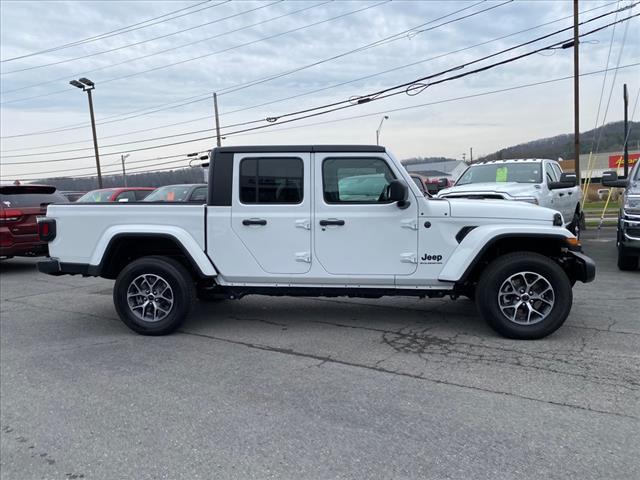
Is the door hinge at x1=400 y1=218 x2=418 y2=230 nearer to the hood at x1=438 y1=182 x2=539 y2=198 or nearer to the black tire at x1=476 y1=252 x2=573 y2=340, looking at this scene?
the black tire at x1=476 y1=252 x2=573 y2=340

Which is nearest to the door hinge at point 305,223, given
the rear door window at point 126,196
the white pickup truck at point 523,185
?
the white pickup truck at point 523,185

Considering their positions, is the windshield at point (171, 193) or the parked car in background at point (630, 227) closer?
the parked car in background at point (630, 227)

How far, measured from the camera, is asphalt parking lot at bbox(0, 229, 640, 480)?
3.04 meters

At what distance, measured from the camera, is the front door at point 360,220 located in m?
5.28

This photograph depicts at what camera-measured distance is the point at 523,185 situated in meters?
10.0

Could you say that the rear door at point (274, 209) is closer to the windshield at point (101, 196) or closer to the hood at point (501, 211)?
the hood at point (501, 211)

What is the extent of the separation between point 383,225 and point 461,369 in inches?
63.7

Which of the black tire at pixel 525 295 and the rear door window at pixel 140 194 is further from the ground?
the rear door window at pixel 140 194

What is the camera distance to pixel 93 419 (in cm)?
369

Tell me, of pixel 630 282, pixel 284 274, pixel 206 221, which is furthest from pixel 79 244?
pixel 630 282

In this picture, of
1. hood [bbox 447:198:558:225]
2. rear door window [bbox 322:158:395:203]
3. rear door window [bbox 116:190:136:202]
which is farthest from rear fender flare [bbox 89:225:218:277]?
rear door window [bbox 116:190:136:202]

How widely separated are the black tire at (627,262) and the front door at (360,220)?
17.4ft

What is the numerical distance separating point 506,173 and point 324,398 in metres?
8.27

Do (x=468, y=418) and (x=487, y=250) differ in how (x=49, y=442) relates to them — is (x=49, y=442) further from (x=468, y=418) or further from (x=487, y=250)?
(x=487, y=250)
